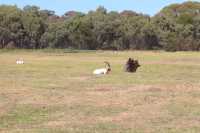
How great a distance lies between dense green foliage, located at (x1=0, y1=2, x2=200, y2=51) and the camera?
92.5 m

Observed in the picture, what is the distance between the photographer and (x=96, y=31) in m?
94.5

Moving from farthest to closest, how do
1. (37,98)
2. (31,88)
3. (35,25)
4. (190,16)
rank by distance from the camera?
(190,16) < (35,25) < (31,88) < (37,98)

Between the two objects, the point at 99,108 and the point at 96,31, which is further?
the point at 96,31

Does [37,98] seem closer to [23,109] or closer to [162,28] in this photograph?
[23,109]

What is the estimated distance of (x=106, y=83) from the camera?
2328cm

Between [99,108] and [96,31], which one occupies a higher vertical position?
[96,31]

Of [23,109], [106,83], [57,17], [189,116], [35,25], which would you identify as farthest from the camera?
[57,17]

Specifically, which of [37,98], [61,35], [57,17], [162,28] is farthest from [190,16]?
[37,98]

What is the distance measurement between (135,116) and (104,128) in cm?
192

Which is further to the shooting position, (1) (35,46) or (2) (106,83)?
(1) (35,46)

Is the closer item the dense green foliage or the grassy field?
the grassy field

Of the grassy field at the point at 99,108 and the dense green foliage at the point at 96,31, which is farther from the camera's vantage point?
the dense green foliage at the point at 96,31

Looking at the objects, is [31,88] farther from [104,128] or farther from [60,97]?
[104,128]

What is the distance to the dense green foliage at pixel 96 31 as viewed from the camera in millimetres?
92500
